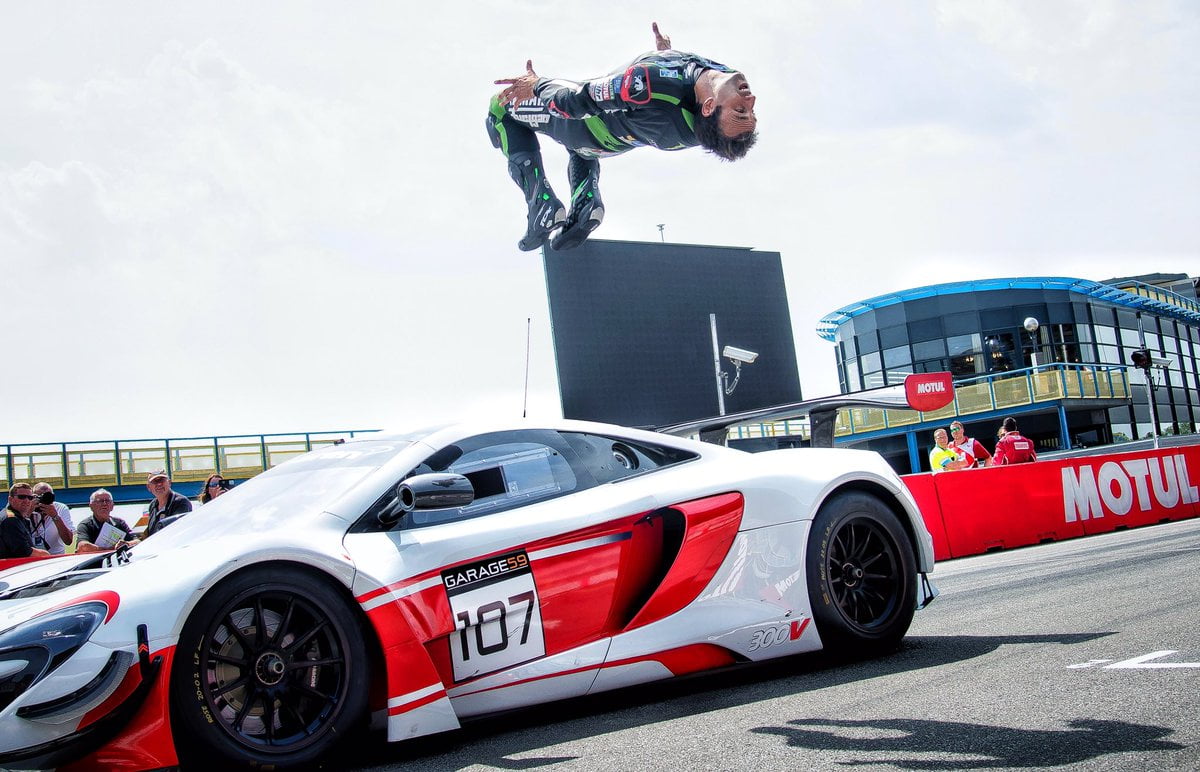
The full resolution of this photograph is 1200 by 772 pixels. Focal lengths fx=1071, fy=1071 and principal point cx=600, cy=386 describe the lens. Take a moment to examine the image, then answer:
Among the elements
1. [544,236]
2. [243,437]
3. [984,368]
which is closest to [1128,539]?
[544,236]

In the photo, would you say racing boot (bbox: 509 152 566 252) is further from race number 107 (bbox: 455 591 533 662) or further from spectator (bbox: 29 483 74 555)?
race number 107 (bbox: 455 591 533 662)

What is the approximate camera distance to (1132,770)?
99.9 inches

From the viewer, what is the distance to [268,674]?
3500 mm

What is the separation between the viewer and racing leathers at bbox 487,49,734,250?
7.83 m

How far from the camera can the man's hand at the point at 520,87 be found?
33.9ft

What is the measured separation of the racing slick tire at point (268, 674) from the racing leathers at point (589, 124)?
17.2ft

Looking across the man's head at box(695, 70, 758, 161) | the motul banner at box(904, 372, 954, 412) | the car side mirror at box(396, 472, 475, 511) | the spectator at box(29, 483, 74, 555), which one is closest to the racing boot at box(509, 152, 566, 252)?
the man's head at box(695, 70, 758, 161)

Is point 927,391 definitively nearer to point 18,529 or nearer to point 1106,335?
point 18,529

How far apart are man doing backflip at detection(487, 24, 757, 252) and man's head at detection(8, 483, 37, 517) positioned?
5583 mm

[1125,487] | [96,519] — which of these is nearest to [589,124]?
[96,519]

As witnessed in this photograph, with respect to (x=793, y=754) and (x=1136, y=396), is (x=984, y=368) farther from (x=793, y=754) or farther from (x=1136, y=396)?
(x=793, y=754)

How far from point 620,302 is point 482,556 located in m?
21.3

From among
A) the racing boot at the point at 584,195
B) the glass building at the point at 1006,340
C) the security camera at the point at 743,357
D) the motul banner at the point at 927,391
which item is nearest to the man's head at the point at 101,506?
the racing boot at the point at 584,195

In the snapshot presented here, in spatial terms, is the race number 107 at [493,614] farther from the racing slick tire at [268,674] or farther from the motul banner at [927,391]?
the motul banner at [927,391]
